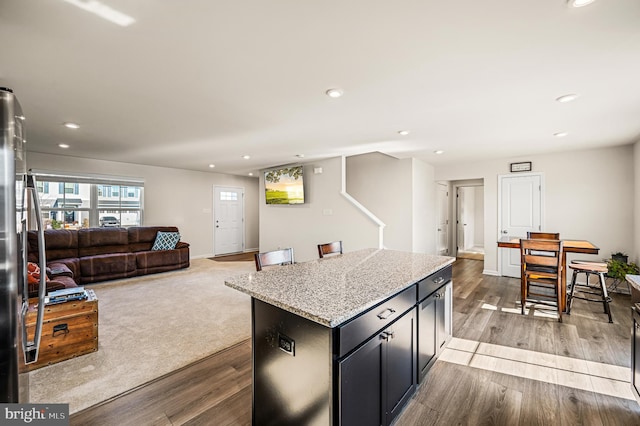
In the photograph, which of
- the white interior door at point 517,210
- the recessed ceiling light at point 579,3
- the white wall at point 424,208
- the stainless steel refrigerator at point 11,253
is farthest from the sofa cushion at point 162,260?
the white interior door at point 517,210

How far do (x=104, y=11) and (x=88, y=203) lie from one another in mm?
5944

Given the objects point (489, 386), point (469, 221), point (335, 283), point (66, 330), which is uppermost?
point (469, 221)

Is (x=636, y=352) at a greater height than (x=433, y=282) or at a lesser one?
lesser

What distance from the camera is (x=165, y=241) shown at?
5.99 meters

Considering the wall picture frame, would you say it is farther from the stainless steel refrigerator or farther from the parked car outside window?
the parked car outside window

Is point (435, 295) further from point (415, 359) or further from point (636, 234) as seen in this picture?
point (636, 234)

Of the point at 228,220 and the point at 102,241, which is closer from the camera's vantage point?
the point at 102,241

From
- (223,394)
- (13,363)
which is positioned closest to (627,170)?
(223,394)

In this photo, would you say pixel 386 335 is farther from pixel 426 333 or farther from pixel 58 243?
pixel 58 243

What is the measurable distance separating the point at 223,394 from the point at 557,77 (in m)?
3.44

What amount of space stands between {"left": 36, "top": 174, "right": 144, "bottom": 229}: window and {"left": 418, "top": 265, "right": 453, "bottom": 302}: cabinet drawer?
6762 millimetres

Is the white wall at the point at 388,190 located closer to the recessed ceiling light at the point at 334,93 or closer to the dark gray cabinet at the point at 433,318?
the dark gray cabinet at the point at 433,318

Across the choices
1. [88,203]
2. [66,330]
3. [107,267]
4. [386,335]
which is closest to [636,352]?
[386,335]

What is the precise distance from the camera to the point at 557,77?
2.10 m
